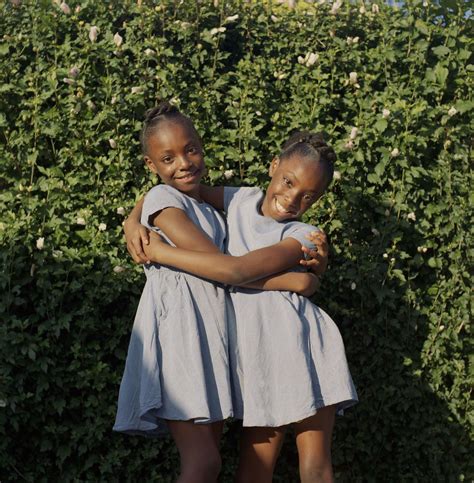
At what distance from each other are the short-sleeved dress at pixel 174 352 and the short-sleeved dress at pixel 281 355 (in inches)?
2.8

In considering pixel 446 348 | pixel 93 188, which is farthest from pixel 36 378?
pixel 446 348

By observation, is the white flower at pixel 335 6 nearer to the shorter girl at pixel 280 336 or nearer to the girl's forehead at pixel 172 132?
the shorter girl at pixel 280 336

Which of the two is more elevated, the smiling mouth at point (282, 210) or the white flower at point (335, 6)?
the white flower at point (335, 6)

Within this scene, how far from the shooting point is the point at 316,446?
3432mm

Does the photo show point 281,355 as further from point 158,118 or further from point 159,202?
point 158,118

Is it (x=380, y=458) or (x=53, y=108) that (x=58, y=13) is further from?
(x=380, y=458)

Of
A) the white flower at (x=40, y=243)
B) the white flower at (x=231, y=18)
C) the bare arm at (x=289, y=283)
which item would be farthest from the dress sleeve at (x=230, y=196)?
the white flower at (x=231, y=18)

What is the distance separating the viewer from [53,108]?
4.36 meters

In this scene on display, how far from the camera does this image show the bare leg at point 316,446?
11.2 feet

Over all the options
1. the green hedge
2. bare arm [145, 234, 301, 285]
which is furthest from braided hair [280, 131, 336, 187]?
the green hedge

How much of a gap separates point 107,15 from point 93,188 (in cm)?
84

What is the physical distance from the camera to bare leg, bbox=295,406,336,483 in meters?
3.41

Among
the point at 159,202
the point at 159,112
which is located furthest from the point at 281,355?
the point at 159,112

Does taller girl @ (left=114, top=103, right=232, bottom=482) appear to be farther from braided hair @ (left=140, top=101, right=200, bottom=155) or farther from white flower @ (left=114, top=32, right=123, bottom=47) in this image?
white flower @ (left=114, top=32, right=123, bottom=47)
